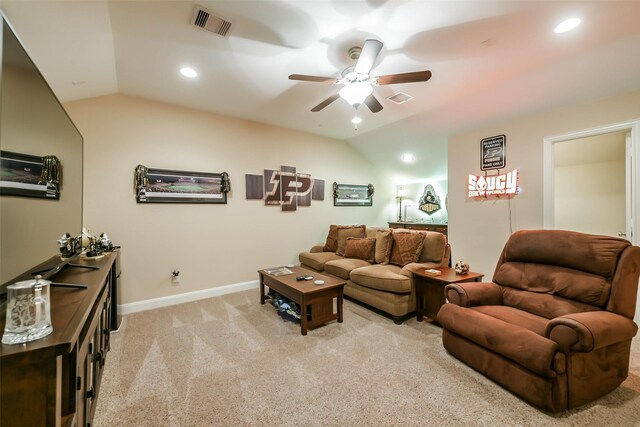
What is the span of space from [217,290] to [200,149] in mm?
2147

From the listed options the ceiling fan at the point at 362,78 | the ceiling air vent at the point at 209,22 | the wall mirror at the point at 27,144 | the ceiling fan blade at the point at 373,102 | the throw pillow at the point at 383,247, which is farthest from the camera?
the throw pillow at the point at 383,247

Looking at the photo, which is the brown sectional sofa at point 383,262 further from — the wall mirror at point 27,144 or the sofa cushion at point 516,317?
the wall mirror at point 27,144

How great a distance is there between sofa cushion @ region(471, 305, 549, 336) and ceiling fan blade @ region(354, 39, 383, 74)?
7.29ft

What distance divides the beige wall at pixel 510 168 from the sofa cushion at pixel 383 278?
4.73 feet

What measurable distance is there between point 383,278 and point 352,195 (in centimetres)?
290

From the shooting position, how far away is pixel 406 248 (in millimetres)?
3508

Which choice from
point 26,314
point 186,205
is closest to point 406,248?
point 186,205

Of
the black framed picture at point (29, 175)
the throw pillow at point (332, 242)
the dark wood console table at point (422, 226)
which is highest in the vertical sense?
the black framed picture at point (29, 175)

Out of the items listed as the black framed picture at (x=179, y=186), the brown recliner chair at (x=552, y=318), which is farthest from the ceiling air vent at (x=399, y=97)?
the black framed picture at (x=179, y=186)

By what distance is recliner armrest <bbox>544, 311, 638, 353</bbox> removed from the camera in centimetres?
152

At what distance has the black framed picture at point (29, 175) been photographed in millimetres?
1083

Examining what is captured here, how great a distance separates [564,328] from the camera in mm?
1579

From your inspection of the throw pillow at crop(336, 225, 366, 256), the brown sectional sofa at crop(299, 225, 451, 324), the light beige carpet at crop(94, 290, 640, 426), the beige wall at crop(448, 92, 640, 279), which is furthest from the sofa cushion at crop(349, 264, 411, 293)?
the beige wall at crop(448, 92, 640, 279)

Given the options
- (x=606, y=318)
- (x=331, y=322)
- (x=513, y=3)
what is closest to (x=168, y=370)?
(x=331, y=322)
